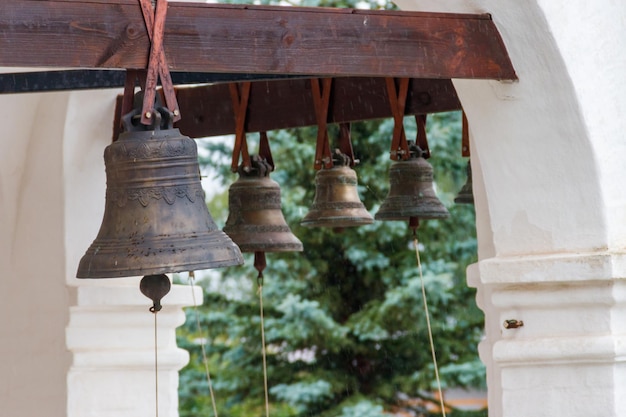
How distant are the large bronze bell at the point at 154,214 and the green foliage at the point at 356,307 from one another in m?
6.12

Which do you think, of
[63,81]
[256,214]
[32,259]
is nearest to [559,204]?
[63,81]

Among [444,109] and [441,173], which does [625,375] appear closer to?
[444,109]

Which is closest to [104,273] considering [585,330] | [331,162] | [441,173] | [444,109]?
[585,330]

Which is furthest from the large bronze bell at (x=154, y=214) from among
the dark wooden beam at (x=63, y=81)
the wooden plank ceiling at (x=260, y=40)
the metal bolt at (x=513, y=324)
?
the dark wooden beam at (x=63, y=81)

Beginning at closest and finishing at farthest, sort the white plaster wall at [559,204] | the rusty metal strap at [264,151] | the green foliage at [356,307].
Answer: the white plaster wall at [559,204] → the rusty metal strap at [264,151] → the green foliage at [356,307]

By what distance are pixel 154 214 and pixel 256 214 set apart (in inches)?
79.4

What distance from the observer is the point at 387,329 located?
9500 mm

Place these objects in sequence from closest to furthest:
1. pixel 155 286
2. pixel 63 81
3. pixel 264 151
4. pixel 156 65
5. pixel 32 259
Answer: pixel 156 65, pixel 155 286, pixel 63 81, pixel 264 151, pixel 32 259

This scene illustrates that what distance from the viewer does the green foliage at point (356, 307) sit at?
365 inches

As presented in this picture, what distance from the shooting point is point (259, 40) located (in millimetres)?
3158

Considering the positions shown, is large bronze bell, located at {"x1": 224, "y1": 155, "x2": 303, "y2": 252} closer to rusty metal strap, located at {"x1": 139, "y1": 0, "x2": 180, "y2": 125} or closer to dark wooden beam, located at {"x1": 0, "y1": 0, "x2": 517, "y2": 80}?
dark wooden beam, located at {"x1": 0, "y1": 0, "x2": 517, "y2": 80}

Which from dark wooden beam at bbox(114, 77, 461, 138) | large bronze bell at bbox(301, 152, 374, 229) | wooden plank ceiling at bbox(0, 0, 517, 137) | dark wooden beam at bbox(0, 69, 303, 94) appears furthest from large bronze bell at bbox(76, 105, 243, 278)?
large bronze bell at bbox(301, 152, 374, 229)

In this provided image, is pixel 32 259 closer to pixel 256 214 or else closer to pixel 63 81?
pixel 256 214

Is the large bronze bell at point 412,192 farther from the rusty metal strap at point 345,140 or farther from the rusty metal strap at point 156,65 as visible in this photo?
the rusty metal strap at point 156,65
